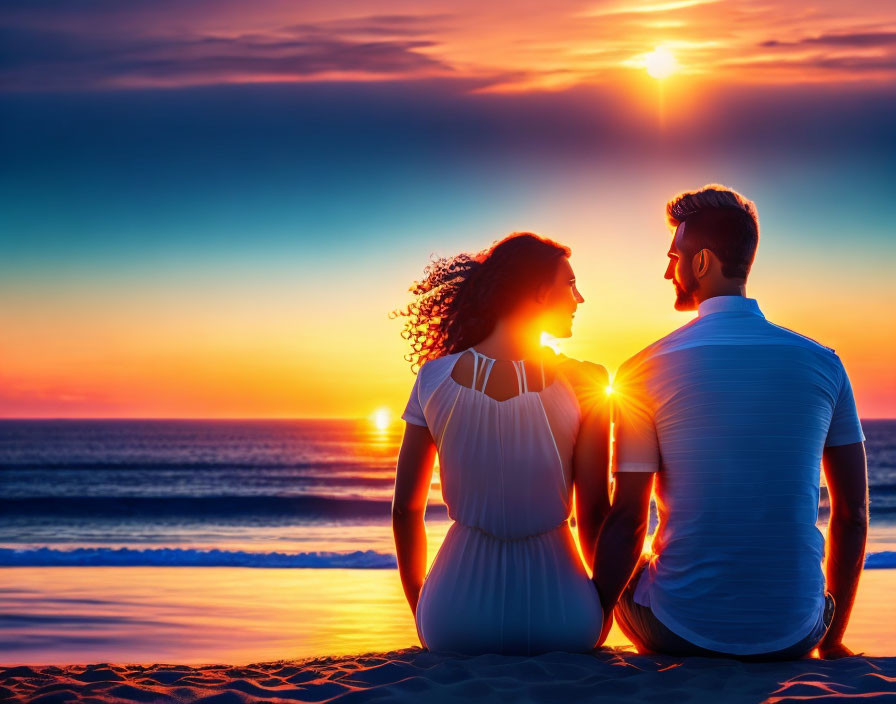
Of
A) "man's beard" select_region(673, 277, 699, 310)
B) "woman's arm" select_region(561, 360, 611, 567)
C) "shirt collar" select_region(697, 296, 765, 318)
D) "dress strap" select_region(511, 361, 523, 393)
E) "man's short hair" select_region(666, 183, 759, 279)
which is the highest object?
"man's short hair" select_region(666, 183, 759, 279)

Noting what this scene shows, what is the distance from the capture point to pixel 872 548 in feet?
41.9

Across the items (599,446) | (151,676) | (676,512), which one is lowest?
(151,676)

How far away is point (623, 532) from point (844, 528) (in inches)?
30.7

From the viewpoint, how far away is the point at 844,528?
3.09 meters

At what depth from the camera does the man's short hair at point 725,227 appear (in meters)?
2.99

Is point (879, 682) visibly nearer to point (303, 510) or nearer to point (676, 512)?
point (676, 512)

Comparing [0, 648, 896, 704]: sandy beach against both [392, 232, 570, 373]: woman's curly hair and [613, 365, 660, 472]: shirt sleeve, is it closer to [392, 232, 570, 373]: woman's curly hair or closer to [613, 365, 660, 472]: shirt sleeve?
[613, 365, 660, 472]: shirt sleeve

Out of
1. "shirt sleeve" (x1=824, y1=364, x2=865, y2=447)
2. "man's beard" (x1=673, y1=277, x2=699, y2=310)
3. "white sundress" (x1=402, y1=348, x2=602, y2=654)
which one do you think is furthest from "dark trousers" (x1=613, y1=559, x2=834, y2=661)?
"man's beard" (x1=673, y1=277, x2=699, y2=310)

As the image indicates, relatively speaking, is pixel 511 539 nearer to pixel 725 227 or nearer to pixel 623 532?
pixel 623 532

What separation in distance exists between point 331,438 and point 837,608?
57920mm

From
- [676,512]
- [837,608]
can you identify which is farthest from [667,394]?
[837,608]

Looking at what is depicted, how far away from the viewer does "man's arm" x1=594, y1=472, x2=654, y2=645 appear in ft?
9.89

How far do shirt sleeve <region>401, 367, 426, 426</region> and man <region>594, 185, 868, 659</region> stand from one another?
28.7 inches

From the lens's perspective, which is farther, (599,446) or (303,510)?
(303,510)
